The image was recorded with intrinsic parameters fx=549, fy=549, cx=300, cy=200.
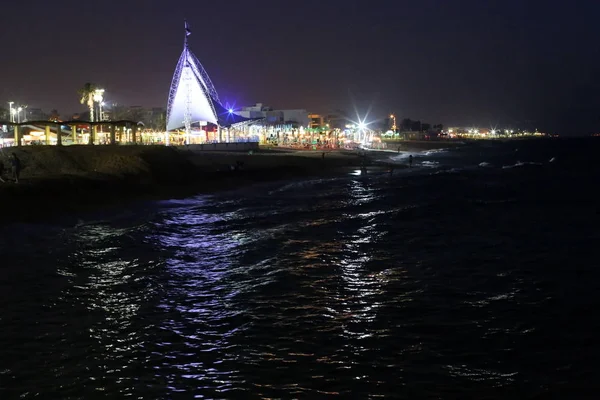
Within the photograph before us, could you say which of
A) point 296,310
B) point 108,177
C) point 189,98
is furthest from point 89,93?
point 296,310

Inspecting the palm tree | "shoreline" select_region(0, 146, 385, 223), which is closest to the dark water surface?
"shoreline" select_region(0, 146, 385, 223)

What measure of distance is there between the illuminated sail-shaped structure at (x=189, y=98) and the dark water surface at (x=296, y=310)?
68.9m

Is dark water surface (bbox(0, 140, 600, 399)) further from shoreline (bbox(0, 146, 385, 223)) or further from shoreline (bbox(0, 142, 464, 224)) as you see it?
shoreline (bbox(0, 146, 385, 223))

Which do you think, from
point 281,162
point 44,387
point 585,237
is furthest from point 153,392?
point 281,162

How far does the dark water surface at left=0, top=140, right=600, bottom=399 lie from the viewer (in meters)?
7.10

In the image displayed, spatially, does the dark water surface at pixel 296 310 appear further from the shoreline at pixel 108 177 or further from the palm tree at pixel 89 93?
the palm tree at pixel 89 93

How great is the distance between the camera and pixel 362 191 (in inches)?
1385

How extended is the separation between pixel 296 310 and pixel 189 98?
82.5 metres

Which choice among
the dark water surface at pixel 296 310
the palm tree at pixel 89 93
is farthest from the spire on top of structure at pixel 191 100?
the dark water surface at pixel 296 310

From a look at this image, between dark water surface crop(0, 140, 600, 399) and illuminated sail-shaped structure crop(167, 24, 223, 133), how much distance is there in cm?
6885

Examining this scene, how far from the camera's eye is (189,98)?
88562 millimetres

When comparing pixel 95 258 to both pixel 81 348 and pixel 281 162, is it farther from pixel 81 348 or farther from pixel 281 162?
pixel 281 162

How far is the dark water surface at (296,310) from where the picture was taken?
23.3ft

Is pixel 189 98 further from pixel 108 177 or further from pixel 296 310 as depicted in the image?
pixel 296 310
